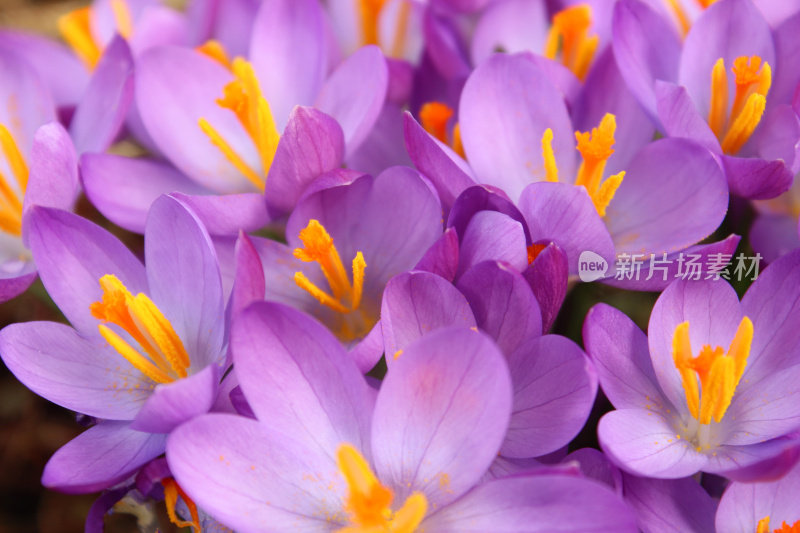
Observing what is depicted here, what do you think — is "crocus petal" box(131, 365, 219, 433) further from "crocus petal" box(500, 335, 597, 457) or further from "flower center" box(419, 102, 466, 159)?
"flower center" box(419, 102, 466, 159)

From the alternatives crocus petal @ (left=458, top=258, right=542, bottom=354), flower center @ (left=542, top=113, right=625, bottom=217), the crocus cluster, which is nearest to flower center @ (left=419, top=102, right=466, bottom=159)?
the crocus cluster

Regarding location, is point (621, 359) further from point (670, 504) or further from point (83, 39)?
point (83, 39)

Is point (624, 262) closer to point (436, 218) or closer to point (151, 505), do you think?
point (436, 218)

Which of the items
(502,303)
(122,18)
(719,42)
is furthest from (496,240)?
(122,18)

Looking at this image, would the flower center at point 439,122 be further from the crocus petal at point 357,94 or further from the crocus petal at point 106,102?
the crocus petal at point 106,102

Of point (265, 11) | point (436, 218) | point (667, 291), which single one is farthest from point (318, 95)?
point (667, 291)

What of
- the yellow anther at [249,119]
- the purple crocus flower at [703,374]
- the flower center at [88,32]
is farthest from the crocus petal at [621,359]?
the flower center at [88,32]
